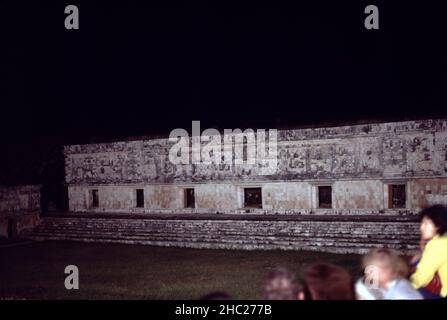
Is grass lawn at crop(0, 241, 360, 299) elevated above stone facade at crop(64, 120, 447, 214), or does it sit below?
below

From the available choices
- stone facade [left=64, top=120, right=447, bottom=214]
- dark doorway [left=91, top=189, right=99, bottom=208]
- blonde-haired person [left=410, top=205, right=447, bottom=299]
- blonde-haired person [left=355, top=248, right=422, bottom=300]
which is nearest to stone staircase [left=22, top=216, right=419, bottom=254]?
stone facade [left=64, top=120, right=447, bottom=214]

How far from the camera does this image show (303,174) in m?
17.6

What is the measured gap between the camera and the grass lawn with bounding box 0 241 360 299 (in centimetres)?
1118

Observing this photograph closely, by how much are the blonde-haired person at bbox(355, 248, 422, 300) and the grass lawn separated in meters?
5.71

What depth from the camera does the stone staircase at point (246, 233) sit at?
49.2 feet

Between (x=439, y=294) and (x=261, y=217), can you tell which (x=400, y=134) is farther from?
(x=439, y=294)

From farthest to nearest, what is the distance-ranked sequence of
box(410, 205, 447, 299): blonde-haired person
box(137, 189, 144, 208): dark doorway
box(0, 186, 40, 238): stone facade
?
1. box(137, 189, 144, 208): dark doorway
2. box(0, 186, 40, 238): stone facade
3. box(410, 205, 447, 299): blonde-haired person

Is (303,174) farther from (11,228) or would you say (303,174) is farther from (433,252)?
(11,228)

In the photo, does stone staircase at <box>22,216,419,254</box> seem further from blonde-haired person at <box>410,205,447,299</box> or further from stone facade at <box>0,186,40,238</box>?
blonde-haired person at <box>410,205,447,299</box>

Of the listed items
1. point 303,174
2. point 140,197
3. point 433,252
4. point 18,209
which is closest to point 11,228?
point 18,209

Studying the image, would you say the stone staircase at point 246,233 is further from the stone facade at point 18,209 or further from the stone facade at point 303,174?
the stone facade at point 303,174

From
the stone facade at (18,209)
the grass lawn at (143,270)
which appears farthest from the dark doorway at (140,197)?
the stone facade at (18,209)

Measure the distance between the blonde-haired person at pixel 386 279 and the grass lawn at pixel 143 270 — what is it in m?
5.71
